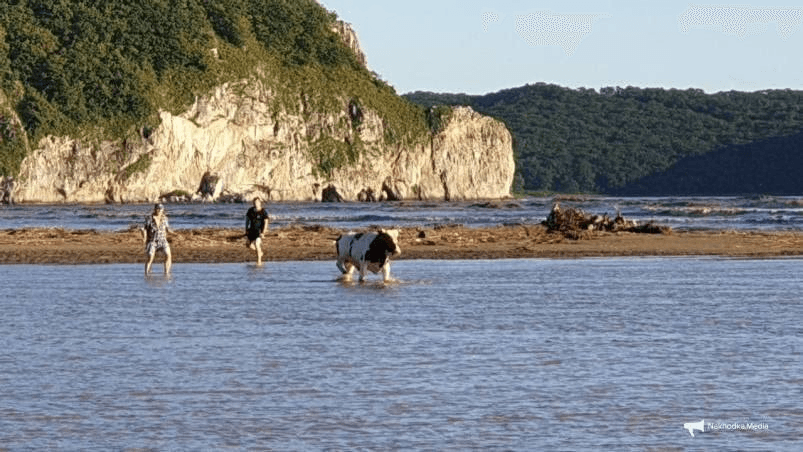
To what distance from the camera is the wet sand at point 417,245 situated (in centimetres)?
3116

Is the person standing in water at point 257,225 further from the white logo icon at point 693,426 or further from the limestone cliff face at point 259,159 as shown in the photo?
the limestone cliff face at point 259,159

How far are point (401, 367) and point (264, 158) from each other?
426 feet

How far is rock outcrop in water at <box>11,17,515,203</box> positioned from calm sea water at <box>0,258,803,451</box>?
108m

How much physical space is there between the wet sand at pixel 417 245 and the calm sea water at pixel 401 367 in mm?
9604

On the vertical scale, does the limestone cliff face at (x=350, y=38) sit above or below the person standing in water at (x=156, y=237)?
above

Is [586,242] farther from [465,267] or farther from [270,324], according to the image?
[270,324]

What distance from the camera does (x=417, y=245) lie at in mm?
34750

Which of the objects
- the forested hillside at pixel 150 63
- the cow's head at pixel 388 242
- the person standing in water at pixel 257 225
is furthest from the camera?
the forested hillside at pixel 150 63

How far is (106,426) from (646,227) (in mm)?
30972

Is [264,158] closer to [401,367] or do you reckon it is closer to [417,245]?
[417,245]

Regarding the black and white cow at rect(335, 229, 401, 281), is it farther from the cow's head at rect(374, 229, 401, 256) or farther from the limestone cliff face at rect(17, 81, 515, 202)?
the limestone cliff face at rect(17, 81, 515, 202)

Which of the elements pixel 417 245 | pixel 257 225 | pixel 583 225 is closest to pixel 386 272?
pixel 257 225

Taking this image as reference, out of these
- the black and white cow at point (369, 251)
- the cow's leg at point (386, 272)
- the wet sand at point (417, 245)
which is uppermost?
the black and white cow at point (369, 251)

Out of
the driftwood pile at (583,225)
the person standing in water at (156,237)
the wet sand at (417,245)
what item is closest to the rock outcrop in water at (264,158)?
the wet sand at (417,245)
